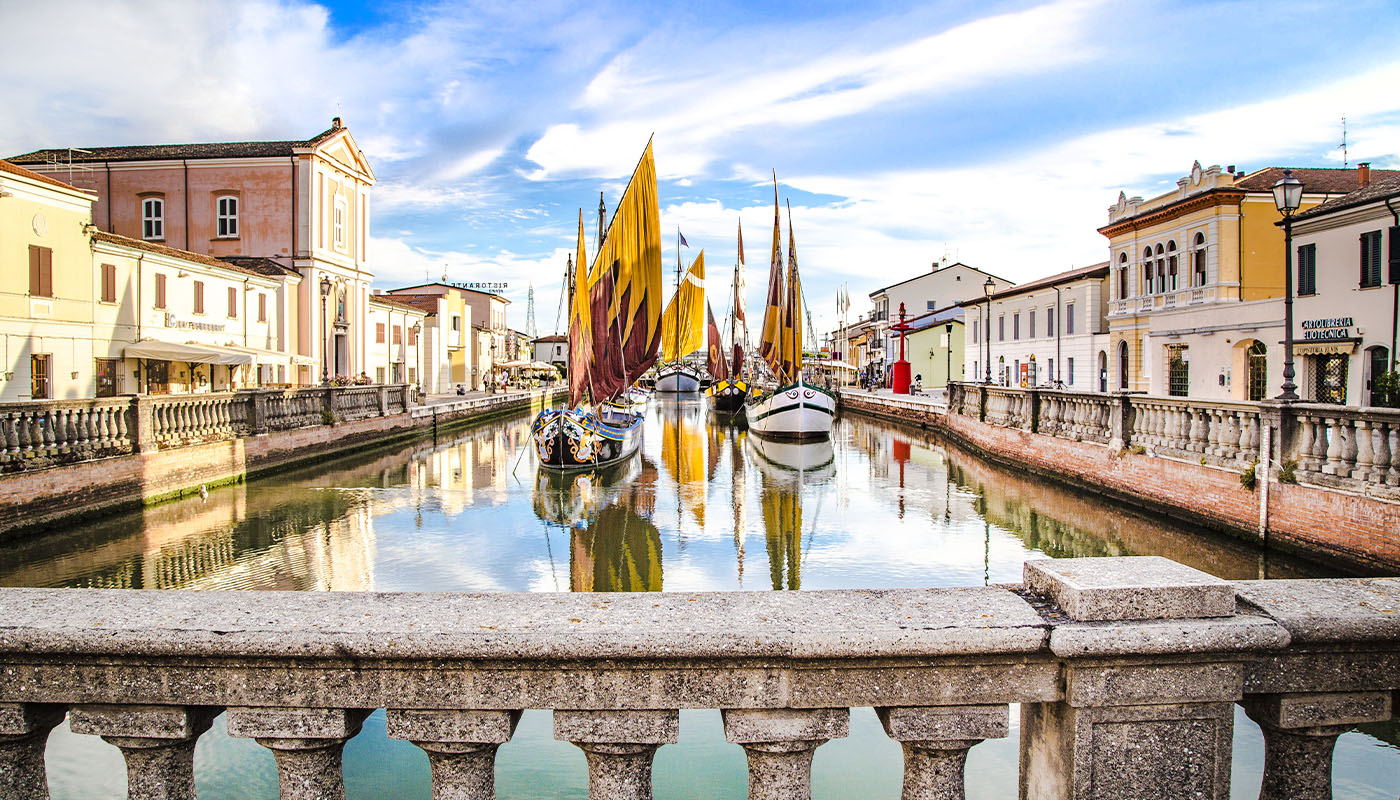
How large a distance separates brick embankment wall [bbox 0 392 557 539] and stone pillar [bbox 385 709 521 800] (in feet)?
37.5

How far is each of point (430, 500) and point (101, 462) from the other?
17.3 ft

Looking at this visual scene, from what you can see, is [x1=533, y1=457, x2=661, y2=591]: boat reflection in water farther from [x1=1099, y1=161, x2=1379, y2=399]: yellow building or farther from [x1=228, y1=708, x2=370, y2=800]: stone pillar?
[x1=1099, y1=161, x2=1379, y2=399]: yellow building

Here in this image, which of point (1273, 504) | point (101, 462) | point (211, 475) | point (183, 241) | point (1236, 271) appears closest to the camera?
point (1273, 504)

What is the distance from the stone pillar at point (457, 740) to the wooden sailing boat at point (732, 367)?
4304cm

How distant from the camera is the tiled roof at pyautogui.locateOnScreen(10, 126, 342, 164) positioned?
3325 cm

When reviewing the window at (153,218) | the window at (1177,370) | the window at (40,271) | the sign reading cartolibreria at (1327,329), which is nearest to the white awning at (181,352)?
the window at (40,271)

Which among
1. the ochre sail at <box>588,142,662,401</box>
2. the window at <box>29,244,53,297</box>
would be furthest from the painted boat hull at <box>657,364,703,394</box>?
the window at <box>29,244,53,297</box>

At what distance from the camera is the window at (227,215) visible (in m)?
33.8

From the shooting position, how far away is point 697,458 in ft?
82.6

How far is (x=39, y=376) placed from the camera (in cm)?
2073

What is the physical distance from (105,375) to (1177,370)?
32.8 metres

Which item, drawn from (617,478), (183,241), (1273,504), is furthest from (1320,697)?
(183,241)

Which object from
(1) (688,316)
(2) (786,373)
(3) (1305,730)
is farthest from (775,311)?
(3) (1305,730)

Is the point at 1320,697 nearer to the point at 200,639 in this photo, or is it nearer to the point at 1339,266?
the point at 200,639
